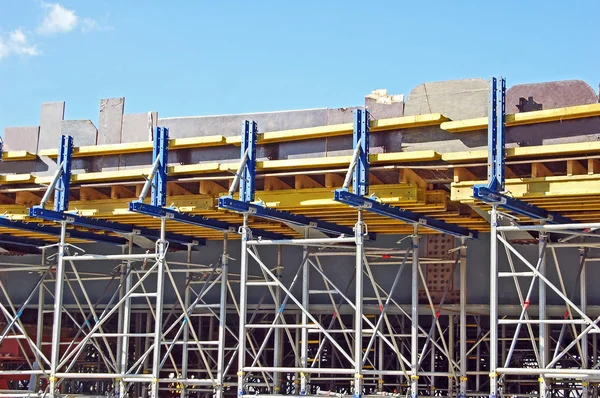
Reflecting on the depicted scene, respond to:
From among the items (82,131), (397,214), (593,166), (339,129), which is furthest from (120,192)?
(593,166)

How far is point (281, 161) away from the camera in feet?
63.0

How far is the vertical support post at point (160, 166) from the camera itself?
19.9m

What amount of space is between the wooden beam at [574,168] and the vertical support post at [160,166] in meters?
7.56

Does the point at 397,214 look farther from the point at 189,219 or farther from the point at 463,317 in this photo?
the point at 189,219

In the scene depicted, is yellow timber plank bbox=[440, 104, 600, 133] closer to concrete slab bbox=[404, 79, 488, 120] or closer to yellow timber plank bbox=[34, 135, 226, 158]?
concrete slab bbox=[404, 79, 488, 120]

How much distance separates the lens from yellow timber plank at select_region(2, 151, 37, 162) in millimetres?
22422

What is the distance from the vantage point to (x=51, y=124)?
23469 mm

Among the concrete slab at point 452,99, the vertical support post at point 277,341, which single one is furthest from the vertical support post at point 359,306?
the vertical support post at point 277,341

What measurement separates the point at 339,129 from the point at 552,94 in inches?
147

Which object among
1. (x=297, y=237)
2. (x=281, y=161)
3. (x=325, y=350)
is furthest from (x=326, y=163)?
(x=325, y=350)

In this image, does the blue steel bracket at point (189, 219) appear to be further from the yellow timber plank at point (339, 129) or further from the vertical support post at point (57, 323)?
the vertical support post at point (57, 323)

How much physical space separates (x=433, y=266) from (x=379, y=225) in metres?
1.95

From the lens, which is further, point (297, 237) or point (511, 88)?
point (297, 237)

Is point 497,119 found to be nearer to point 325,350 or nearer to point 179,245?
point 179,245
